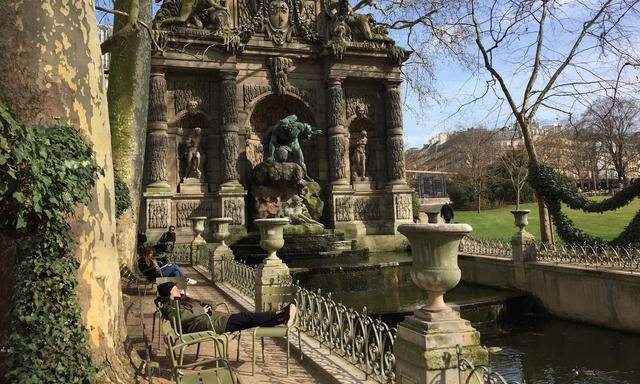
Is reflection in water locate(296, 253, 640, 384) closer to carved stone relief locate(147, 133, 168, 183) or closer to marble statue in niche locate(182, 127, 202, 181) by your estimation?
carved stone relief locate(147, 133, 168, 183)

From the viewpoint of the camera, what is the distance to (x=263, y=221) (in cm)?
804

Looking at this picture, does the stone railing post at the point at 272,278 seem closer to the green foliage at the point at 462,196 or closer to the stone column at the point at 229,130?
the stone column at the point at 229,130

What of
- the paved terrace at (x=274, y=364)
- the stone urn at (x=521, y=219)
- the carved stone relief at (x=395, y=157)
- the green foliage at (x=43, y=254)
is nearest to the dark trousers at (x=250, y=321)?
the paved terrace at (x=274, y=364)

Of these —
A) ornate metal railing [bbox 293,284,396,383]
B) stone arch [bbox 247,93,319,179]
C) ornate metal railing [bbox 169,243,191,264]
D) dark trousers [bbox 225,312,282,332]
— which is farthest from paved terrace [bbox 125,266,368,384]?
stone arch [bbox 247,93,319,179]

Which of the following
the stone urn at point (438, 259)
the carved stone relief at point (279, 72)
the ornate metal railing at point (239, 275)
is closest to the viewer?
the stone urn at point (438, 259)

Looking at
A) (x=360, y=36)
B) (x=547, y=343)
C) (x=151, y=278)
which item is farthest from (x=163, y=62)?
(x=547, y=343)

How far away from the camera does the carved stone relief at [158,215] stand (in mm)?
18391

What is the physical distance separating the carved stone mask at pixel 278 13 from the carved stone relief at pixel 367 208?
8025mm

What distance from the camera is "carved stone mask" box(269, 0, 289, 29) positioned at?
21.2 metres

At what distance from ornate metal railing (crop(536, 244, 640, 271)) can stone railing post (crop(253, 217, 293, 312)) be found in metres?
6.11

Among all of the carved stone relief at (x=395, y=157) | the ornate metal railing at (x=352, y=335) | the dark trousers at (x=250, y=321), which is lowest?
the ornate metal railing at (x=352, y=335)

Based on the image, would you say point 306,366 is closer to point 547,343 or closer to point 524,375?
point 524,375

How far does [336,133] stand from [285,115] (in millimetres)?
2735

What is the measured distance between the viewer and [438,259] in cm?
414
